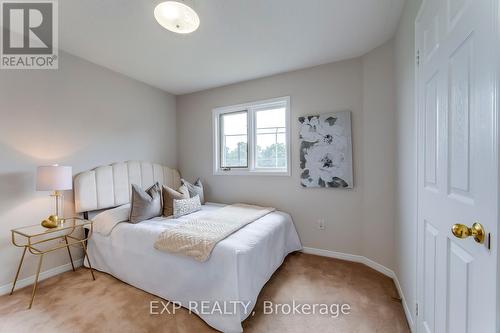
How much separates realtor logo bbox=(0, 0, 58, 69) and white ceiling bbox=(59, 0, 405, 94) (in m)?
0.11

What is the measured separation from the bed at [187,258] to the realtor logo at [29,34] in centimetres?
124

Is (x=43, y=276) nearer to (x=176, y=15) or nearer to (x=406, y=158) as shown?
(x=176, y=15)

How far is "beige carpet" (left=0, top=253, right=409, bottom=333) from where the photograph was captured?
1.55 m

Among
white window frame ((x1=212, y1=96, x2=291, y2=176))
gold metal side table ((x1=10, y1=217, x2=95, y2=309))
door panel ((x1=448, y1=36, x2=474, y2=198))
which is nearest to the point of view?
door panel ((x1=448, y1=36, x2=474, y2=198))

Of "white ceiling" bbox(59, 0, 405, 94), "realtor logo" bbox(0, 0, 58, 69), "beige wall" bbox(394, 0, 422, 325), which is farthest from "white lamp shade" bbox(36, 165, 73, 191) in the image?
"beige wall" bbox(394, 0, 422, 325)

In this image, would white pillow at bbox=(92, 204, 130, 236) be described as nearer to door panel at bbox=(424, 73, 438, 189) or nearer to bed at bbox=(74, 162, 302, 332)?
bed at bbox=(74, 162, 302, 332)

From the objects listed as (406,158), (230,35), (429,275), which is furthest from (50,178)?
(406,158)

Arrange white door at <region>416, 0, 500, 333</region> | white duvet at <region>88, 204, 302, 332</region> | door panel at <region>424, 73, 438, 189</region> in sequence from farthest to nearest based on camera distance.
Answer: white duvet at <region>88, 204, 302, 332</region> → door panel at <region>424, 73, 438, 189</region> → white door at <region>416, 0, 500, 333</region>

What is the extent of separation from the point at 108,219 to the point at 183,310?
1300 mm

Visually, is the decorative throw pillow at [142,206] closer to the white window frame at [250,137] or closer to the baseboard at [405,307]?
the white window frame at [250,137]

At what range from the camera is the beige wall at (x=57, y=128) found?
2.00m

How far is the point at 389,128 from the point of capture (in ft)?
7.23

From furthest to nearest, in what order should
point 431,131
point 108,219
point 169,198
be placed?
point 169,198, point 108,219, point 431,131

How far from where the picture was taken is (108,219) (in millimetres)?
2309
